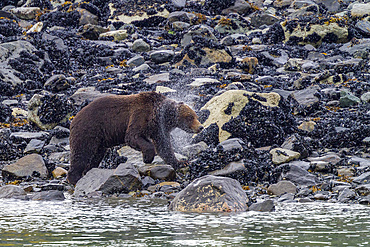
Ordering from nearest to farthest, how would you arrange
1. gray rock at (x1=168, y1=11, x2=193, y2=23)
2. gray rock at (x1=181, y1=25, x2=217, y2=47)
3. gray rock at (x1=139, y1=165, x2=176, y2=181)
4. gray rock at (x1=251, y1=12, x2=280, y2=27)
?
gray rock at (x1=139, y1=165, x2=176, y2=181)
gray rock at (x1=181, y1=25, x2=217, y2=47)
gray rock at (x1=168, y1=11, x2=193, y2=23)
gray rock at (x1=251, y1=12, x2=280, y2=27)

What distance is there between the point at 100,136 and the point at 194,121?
1.78 m

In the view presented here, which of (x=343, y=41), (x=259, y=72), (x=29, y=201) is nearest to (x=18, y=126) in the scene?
(x=29, y=201)

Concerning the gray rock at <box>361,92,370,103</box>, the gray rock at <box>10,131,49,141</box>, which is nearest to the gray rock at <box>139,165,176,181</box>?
the gray rock at <box>10,131,49,141</box>

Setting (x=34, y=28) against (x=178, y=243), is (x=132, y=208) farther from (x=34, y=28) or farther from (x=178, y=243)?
(x=34, y=28)

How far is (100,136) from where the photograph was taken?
376 inches

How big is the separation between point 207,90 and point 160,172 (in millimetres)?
5953

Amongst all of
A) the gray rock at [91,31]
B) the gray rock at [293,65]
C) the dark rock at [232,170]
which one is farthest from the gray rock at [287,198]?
the gray rock at [91,31]

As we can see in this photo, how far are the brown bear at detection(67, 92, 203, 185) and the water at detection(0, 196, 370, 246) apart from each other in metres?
2.21

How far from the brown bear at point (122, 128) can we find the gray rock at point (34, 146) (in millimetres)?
2653

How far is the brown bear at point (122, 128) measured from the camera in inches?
371

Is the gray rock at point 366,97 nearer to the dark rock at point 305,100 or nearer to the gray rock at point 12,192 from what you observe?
the dark rock at point 305,100

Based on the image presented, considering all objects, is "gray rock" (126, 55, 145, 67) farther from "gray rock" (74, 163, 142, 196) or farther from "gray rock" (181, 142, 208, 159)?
"gray rock" (74, 163, 142, 196)

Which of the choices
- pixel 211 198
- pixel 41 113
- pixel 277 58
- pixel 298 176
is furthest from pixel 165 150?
pixel 277 58

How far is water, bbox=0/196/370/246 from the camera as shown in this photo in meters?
4.80
